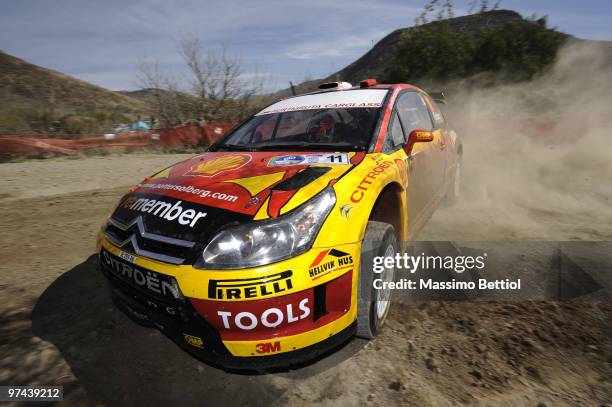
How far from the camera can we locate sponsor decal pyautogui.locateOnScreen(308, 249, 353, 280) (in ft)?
5.53

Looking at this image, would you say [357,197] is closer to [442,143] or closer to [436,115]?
[442,143]

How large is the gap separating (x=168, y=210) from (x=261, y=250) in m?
0.61

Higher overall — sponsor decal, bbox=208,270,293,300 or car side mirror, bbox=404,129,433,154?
car side mirror, bbox=404,129,433,154

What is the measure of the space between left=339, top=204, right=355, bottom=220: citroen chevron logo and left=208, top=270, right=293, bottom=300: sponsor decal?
0.50 meters

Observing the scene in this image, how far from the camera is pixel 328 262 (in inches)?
68.4

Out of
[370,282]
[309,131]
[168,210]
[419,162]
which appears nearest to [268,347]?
[370,282]

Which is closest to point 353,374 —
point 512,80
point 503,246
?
point 503,246

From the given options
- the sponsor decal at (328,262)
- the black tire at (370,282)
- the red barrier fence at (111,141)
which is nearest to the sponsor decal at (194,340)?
the sponsor decal at (328,262)

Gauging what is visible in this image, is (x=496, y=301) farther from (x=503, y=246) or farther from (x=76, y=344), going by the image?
(x=76, y=344)

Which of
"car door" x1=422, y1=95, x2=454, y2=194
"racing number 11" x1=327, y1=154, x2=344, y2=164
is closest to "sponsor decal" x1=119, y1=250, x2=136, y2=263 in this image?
"racing number 11" x1=327, y1=154, x2=344, y2=164

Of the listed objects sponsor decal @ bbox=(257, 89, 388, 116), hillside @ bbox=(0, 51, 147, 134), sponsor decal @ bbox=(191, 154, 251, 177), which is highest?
hillside @ bbox=(0, 51, 147, 134)

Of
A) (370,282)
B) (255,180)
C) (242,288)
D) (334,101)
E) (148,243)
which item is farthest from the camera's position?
(334,101)

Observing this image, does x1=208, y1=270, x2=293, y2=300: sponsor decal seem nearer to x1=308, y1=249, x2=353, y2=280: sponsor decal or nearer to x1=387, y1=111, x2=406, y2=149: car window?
x1=308, y1=249, x2=353, y2=280: sponsor decal

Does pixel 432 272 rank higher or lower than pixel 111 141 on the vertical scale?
lower
